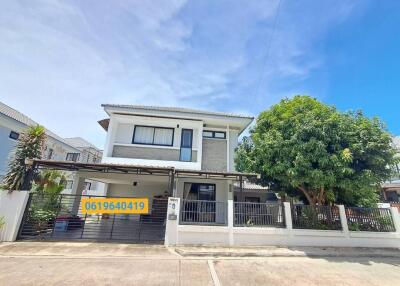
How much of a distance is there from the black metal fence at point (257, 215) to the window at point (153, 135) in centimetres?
623

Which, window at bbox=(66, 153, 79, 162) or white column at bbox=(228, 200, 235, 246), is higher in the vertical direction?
window at bbox=(66, 153, 79, 162)

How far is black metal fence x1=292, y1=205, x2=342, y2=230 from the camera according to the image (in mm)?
10539

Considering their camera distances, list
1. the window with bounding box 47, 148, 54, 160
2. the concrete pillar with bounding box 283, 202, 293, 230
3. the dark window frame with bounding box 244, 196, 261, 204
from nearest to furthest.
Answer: the concrete pillar with bounding box 283, 202, 293, 230 < the dark window frame with bounding box 244, 196, 261, 204 < the window with bounding box 47, 148, 54, 160

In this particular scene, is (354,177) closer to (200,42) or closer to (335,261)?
(335,261)

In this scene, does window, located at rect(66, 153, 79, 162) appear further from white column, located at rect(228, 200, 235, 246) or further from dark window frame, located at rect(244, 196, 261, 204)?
white column, located at rect(228, 200, 235, 246)

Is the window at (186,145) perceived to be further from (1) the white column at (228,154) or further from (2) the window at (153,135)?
(1) the white column at (228,154)

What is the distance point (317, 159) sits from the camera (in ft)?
30.7

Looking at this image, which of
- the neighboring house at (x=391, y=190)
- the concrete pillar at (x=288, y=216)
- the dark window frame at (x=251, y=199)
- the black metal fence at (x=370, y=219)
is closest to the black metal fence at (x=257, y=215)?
the concrete pillar at (x=288, y=216)

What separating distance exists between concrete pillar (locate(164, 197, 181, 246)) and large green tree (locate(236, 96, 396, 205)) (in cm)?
469

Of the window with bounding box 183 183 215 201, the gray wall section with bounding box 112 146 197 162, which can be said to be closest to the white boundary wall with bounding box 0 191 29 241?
the gray wall section with bounding box 112 146 197 162

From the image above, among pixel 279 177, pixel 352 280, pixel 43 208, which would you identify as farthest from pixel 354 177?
pixel 43 208

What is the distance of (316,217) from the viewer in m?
10.7

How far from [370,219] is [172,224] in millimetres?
10206

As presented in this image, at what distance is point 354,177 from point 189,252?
26.3 feet
